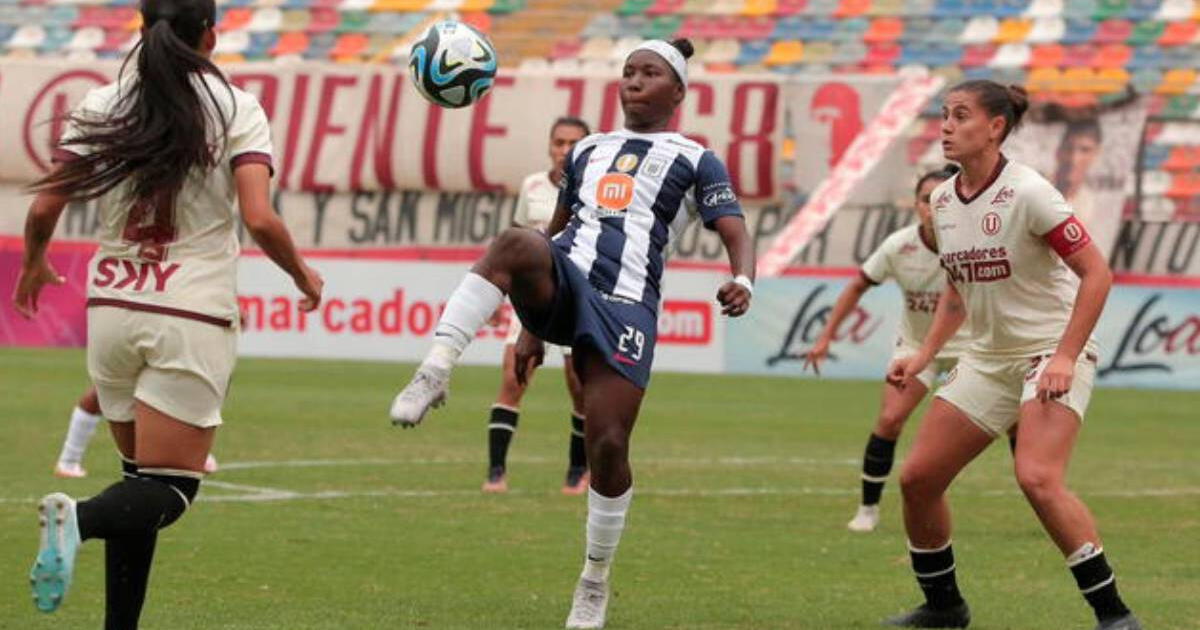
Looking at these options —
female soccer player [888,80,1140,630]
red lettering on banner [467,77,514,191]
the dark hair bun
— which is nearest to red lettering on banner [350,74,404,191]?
red lettering on banner [467,77,514,191]

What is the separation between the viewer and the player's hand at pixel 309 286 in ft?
23.5

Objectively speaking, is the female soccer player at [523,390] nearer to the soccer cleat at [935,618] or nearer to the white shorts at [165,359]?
the soccer cleat at [935,618]

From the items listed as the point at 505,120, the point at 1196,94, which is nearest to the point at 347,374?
the point at 505,120

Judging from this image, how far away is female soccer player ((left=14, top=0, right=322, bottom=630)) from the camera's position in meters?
6.96

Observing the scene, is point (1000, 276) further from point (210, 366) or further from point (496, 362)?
point (496, 362)

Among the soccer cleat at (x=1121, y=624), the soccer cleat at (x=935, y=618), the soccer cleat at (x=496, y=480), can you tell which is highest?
the soccer cleat at (x=1121, y=624)

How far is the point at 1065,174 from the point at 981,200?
18818 mm

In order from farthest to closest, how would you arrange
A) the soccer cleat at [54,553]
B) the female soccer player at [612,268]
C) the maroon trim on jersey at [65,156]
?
the female soccer player at [612,268]
the maroon trim on jersey at [65,156]
the soccer cleat at [54,553]

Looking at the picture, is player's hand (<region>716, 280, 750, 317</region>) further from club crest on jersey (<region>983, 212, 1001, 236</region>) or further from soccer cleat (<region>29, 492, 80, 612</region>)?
soccer cleat (<region>29, 492, 80, 612</region>)

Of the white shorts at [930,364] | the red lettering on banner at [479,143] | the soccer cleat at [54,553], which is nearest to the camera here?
the soccer cleat at [54,553]

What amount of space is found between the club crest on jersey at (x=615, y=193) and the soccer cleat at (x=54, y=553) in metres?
2.51

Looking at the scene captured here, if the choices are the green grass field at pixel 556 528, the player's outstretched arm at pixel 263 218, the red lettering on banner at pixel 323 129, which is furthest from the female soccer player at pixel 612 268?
the red lettering on banner at pixel 323 129

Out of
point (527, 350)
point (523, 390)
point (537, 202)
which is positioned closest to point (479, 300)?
point (527, 350)

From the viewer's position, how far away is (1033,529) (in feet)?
41.4
